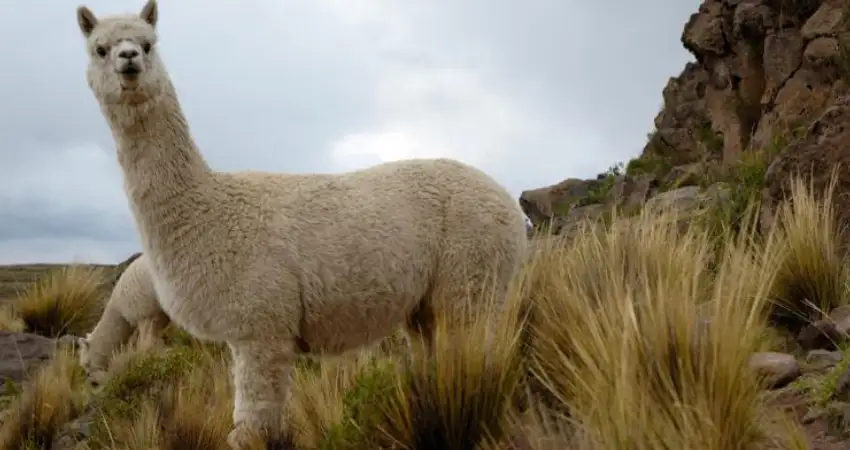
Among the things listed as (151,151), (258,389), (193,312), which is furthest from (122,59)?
(258,389)

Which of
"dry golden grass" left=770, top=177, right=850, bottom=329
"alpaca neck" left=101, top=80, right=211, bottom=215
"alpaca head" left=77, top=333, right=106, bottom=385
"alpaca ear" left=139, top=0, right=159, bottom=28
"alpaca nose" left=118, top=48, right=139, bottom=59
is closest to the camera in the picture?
"alpaca nose" left=118, top=48, right=139, bottom=59

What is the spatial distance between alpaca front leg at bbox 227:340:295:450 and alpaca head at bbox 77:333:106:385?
5.46m

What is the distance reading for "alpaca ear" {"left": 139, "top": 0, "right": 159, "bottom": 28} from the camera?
197 inches

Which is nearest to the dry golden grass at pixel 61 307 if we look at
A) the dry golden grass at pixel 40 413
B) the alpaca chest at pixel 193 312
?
the dry golden grass at pixel 40 413

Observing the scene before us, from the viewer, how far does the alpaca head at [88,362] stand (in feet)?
31.0

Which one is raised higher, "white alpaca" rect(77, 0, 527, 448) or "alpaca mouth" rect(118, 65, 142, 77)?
"alpaca mouth" rect(118, 65, 142, 77)

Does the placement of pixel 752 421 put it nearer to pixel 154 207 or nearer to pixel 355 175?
pixel 355 175

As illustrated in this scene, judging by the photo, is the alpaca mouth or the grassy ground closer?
the grassy ground

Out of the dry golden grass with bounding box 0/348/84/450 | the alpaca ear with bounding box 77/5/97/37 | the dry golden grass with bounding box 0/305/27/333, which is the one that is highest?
the alpaca ear with bounding box 77/5/97/37

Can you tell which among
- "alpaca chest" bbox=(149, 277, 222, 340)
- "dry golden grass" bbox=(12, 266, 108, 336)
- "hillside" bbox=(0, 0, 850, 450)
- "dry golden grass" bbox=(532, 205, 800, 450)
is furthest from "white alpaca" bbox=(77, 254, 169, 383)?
"dry golden grass" bbox=(532, 205, 800, 450)

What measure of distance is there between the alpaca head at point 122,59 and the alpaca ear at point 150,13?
0.16m

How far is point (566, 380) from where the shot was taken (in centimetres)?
401

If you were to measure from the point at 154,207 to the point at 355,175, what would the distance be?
3.56 ft

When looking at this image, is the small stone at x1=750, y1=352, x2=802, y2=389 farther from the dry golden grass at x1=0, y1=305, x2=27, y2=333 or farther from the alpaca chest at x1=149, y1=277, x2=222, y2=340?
the dry golden grass at x1=0, y1=305, x2=27, y2=333
